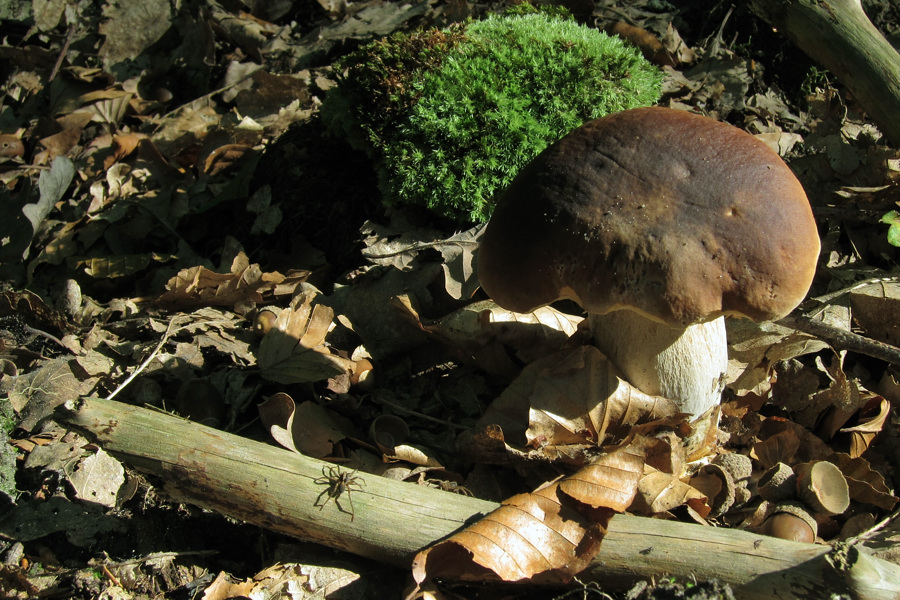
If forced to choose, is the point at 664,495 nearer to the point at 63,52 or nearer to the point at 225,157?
the point at 225,157

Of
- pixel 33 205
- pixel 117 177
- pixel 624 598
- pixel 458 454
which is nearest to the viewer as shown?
pixel 624 598

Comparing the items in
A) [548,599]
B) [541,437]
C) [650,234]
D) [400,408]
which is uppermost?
[650,234]

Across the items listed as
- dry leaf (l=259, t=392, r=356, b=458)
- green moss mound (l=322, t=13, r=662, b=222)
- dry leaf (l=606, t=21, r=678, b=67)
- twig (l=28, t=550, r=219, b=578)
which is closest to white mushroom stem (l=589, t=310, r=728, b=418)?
green moss mound (l=322, t=13, r=662, b=222)

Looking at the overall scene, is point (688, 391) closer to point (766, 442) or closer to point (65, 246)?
point (766, 442)

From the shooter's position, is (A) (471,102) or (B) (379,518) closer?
(B) (379,518)

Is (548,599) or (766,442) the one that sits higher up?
(766,442)

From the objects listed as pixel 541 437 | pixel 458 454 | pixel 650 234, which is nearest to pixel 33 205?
pixel 458 454

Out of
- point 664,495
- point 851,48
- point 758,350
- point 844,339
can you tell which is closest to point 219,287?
point 664,495

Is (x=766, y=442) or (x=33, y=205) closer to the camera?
(x=766, y=442)
